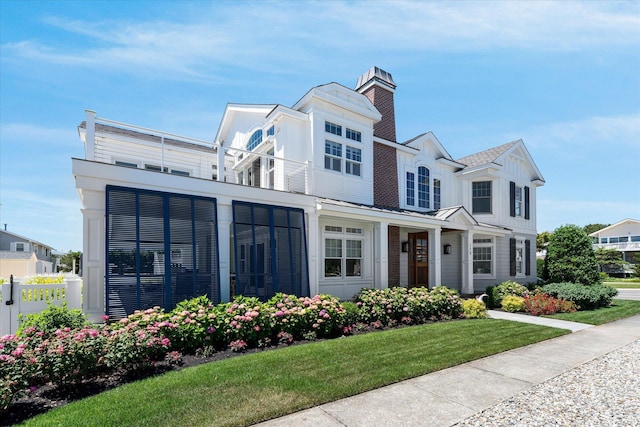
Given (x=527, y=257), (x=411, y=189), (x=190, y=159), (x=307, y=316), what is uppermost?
(x=190, y=159)

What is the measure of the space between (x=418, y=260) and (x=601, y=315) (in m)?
6.50

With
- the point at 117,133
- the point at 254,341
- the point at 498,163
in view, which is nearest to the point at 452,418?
the point at 254,341

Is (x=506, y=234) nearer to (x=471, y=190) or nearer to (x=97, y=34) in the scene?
(x=471, y=190)

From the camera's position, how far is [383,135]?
14672 millimetres

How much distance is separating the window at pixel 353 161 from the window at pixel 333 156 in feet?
1.36

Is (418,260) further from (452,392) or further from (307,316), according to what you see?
(452,392)

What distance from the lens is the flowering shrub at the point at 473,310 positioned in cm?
1116

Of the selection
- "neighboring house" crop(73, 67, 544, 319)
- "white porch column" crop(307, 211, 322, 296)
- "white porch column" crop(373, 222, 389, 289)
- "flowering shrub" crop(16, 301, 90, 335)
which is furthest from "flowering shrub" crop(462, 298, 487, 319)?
"flowering shrub" crop(16, 301, 90, 335)

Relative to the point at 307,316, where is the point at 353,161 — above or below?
above

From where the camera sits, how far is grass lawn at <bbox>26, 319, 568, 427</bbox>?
159 inches

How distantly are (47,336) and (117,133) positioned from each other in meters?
9.46

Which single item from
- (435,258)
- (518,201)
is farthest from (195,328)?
(518,201)

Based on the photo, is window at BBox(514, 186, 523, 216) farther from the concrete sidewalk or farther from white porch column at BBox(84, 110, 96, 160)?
white porch column at BBox(84, 110, 96, 160)

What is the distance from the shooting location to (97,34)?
7.50 metres
